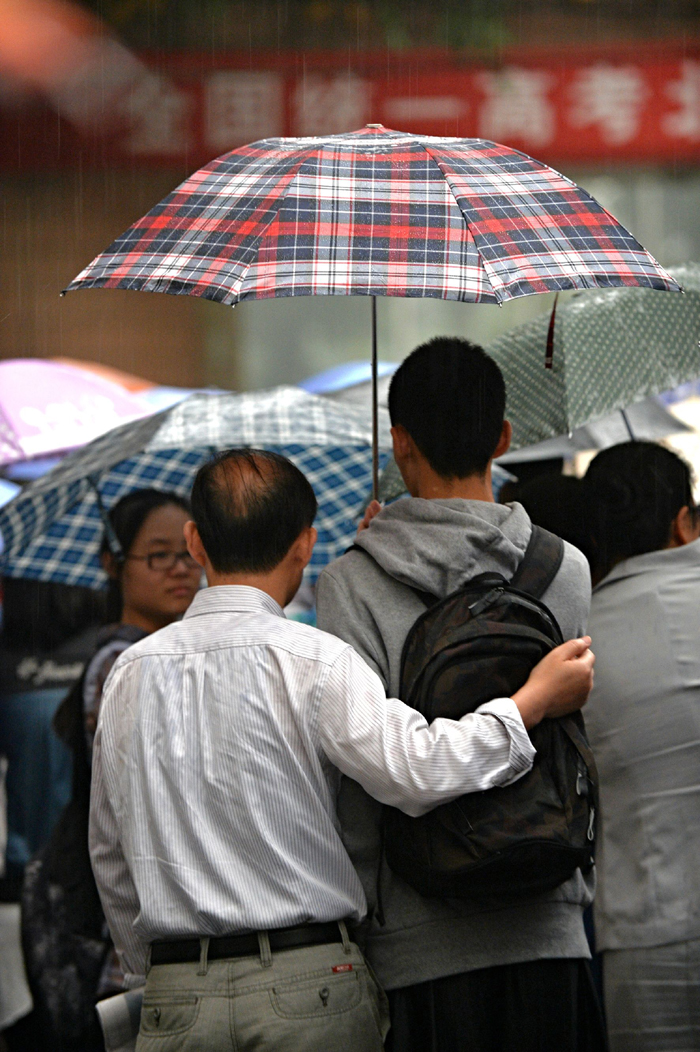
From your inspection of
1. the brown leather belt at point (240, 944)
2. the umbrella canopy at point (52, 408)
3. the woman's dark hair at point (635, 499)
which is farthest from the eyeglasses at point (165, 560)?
the brown leather belt at point (240, 944)

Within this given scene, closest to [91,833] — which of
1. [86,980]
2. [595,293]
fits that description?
[86,980]

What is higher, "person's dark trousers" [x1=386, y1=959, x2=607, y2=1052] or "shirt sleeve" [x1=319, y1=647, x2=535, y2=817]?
"shirt sleeve" [x1=319, y1=647, x2=535, y2=817]

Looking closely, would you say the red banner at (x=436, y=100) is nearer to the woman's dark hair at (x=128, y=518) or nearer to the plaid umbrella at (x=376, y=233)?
the woman's dark hair at (x=128, y=518)

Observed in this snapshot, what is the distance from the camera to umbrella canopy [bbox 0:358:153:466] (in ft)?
15.6

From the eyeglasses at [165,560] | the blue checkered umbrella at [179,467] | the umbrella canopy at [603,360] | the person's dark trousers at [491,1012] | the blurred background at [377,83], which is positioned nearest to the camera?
the person's dark trousers at [491,1012]

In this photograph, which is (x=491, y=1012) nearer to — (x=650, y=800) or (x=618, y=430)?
(x=650, y=800)

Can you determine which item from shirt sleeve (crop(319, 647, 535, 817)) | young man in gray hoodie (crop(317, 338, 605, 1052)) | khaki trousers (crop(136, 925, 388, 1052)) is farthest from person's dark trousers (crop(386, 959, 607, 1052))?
shirt sleeve (crop(319, 647, 535, 817))

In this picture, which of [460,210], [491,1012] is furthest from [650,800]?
[460,210]

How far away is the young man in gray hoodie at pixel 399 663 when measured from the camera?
214 cm

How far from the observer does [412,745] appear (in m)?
2.01

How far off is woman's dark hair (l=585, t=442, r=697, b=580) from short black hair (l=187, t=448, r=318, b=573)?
3.14 feet

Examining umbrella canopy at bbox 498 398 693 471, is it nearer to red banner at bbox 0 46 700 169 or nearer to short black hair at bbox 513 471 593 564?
short black hair at bbox 513 471 593 564

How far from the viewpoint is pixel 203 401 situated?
4199mm

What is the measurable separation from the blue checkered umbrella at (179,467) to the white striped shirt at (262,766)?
1685mm
